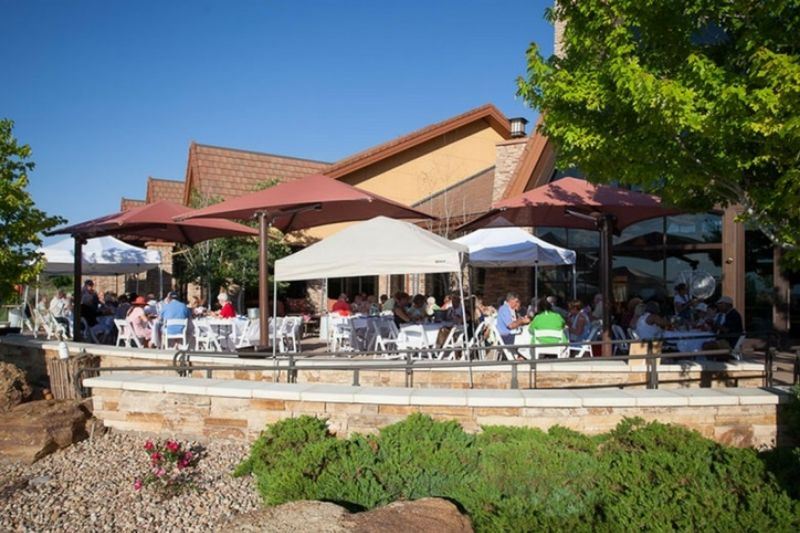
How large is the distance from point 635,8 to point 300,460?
515cm

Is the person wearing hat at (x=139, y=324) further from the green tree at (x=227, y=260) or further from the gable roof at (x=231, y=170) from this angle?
the gable roof at (x=231, y=170)

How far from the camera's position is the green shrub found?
4324 mm

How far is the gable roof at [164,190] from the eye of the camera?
28.1 m

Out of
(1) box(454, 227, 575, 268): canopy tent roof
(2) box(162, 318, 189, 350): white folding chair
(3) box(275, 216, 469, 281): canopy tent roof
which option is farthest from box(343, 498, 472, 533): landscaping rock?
(1) box(454, 227, 575, 268): canopy tent roof

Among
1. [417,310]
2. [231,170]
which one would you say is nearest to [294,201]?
[417,310]

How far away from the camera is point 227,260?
2022 centimetres

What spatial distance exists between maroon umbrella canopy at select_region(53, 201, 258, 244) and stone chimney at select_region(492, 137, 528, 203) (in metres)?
6.65

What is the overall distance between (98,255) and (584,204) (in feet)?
40.4

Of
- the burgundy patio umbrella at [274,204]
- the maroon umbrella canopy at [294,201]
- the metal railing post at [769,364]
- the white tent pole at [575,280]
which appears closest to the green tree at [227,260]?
the white tent pole at [575,280]

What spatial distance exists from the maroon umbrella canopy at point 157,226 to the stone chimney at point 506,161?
6.65 metres

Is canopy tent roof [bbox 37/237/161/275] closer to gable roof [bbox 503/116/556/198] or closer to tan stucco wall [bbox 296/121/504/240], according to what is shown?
tan stucco wall [bbox 296/121/504/240]

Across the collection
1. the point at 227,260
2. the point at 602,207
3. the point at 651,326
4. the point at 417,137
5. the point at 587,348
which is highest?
the point at 417,137

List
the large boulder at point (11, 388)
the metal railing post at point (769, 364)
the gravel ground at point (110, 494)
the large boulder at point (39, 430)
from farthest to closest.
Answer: the large boulder at point (11, 388), the metal railing post at point (769, 364), the large boulder at point (39, 430), the gravel ground at point (110, 494)

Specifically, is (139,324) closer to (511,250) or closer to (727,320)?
(511,250)
